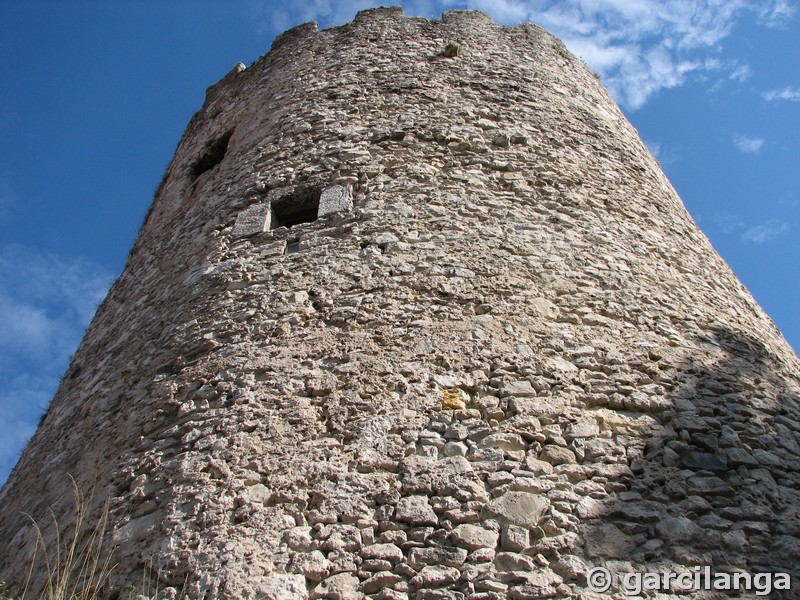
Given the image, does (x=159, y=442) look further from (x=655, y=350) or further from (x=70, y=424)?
(x=655, y=350)

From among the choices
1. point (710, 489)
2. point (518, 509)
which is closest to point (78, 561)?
point (518, 509)

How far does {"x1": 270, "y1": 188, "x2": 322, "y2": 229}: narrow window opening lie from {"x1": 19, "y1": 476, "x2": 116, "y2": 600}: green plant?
1.95 m

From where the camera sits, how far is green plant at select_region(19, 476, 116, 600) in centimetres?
256

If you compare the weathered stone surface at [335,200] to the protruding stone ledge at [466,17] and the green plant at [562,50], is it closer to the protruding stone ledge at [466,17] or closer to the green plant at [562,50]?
→ the protruding stone ledge at [466,17]

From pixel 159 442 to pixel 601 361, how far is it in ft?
6.52

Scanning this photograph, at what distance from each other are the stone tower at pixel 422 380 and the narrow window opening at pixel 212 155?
32.9 inches

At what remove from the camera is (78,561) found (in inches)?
109

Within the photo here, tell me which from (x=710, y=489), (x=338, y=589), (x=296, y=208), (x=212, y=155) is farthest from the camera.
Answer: (x=212, y=155)

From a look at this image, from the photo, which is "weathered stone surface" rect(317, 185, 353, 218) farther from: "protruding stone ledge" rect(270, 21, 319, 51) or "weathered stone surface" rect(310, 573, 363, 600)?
"protruding stone ledge" rect(270, 21, 319, 51)

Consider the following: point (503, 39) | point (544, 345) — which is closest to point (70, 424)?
point (544, 345)

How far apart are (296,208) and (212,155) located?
1980 mm

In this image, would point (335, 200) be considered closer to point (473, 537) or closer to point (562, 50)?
point (473, 537)

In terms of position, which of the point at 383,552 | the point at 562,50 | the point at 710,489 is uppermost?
the point at 562,50

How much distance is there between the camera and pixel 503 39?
598 centimetres
